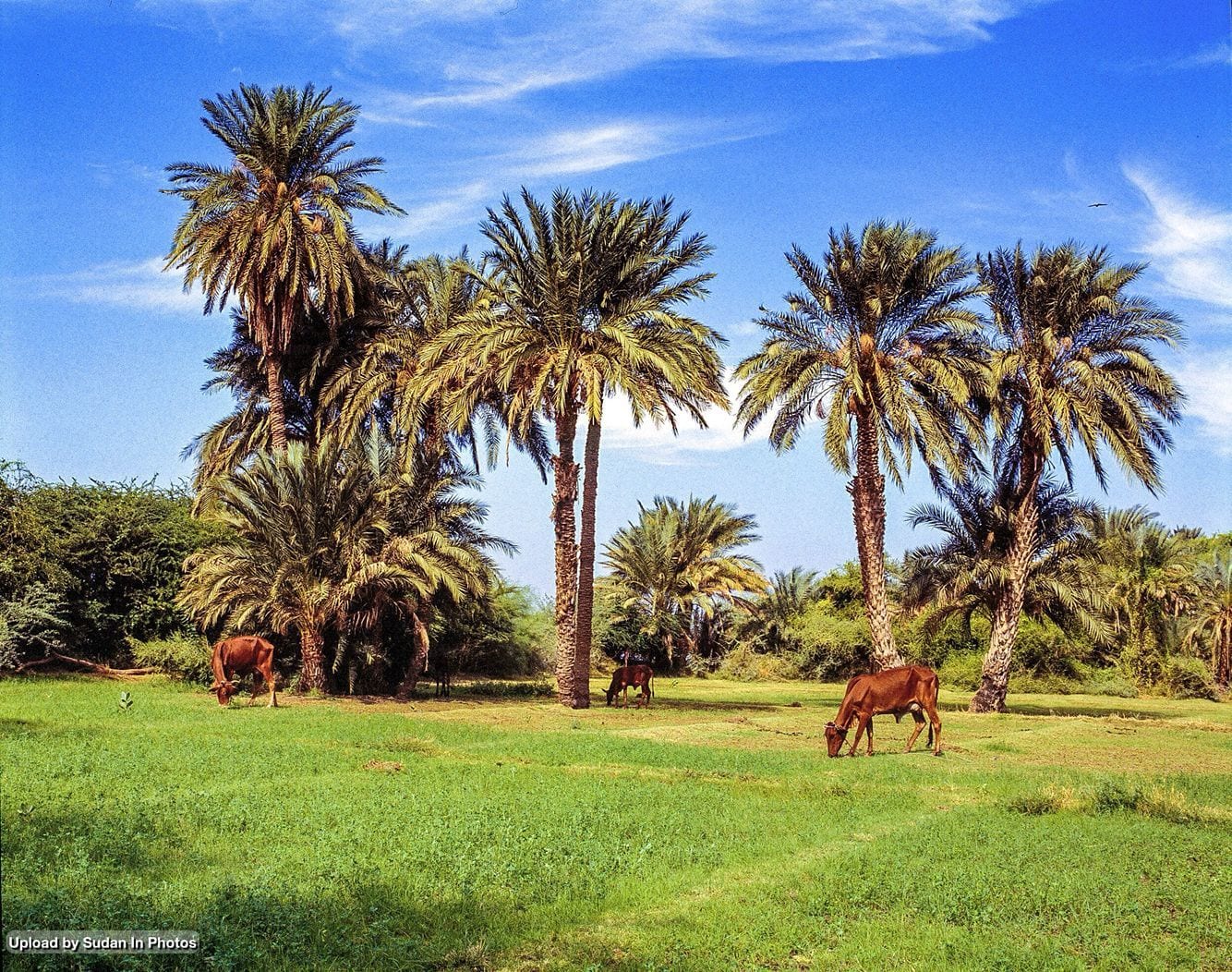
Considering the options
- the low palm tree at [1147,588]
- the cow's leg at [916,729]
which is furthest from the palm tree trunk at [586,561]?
the low palm tree at [1147,588]

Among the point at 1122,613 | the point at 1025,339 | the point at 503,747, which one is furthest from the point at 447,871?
the point at 1122,613

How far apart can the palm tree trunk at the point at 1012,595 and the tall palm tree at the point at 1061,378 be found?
0.10ft

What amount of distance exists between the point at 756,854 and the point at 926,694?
34.2 ft

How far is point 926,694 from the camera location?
1956cm

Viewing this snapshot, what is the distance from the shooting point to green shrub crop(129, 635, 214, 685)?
31.6m

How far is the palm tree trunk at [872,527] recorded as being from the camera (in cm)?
3328

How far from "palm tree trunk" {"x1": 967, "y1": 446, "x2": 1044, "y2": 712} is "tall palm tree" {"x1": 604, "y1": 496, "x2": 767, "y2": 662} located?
815 inches

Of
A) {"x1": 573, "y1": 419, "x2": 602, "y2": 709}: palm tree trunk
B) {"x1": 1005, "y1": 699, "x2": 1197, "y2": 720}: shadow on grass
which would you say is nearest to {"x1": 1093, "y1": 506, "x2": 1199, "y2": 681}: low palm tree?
{"x1": 1005, "y1": 699, "x2": 1197, "y2": 720}: shadow on grass

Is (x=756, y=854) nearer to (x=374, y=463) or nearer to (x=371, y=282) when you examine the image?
(x=374, y=463)

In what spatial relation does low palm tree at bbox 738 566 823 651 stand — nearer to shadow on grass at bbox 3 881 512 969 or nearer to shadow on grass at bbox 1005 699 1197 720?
shadow on grass at bbox 1005 699 1197 720

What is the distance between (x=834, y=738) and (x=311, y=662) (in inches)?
706

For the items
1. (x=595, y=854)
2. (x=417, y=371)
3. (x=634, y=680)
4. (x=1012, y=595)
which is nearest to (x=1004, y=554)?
(x=1012, y=595)

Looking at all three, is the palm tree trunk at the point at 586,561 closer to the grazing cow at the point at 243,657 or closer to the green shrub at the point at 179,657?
the grazing cow at the point at 243,657

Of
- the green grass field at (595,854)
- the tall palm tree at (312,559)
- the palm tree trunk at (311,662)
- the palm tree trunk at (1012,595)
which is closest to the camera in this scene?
the green grass field at (595,854)
